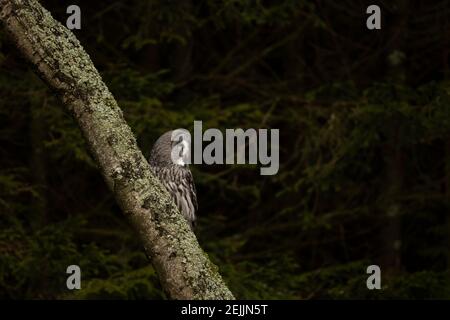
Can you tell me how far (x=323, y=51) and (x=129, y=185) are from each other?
7.77 metres

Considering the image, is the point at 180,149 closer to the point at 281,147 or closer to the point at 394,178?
the point at 281,147

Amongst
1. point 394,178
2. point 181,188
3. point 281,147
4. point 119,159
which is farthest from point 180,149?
point 394,178

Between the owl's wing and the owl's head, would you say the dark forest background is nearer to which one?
the owl's wing

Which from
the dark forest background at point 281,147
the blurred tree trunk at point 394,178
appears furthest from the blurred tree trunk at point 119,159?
the blurred tree trunk at point 394,178

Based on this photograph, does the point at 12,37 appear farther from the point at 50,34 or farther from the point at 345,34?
the point at 345,34

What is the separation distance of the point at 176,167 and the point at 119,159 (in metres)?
3.76

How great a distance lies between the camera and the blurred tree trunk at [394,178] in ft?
31.2

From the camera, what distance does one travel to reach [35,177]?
945 centimetres

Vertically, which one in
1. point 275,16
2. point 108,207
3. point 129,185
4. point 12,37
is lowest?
point 129,185

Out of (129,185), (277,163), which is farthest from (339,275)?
(129,185)

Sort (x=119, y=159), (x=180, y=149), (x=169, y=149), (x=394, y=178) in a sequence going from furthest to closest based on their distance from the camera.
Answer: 1. (x=394, y=178)
2. (x=180, y=149)
3. (x=169, y=149)
4. (x=119, y=159)

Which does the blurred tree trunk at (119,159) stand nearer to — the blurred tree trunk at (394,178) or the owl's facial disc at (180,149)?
the owl's facial disc at (180,149)

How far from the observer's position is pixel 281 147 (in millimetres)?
9969

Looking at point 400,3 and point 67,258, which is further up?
point 400,3
